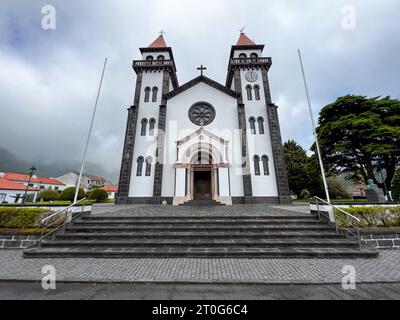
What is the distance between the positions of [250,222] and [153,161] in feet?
36.4

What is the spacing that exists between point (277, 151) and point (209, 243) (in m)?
12.6

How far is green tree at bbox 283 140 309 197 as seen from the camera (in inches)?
1029

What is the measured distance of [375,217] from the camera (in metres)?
6.67

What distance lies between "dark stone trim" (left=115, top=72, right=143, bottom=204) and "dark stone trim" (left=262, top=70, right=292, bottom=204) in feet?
43.3

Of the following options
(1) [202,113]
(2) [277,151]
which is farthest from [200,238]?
(1) [202,113]

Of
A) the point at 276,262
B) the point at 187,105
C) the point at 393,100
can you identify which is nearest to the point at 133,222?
the point at 276,262

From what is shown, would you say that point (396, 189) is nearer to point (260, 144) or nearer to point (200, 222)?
point (260, 144)

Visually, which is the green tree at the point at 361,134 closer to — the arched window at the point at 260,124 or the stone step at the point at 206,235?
the arched window at the point at 260,124

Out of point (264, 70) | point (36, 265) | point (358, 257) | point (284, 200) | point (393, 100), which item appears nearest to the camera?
point (36, 265)

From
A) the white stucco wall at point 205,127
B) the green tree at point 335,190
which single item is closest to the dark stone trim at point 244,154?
the white stucco wall at point 205,127

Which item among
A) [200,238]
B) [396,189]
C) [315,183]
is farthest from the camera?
[315,183]

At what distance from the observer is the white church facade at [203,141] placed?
15.2m
